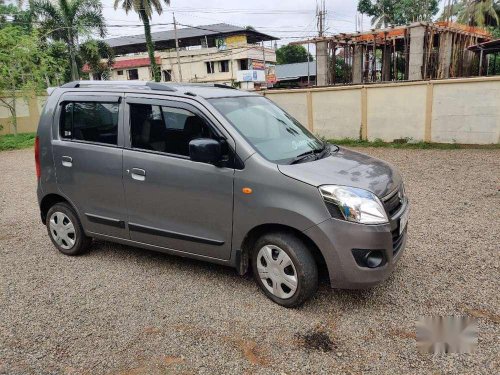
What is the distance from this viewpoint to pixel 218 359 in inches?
106

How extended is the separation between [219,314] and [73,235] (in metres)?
2.16

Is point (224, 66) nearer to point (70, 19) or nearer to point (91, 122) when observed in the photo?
point (70, 19)

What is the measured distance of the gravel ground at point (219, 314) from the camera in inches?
105

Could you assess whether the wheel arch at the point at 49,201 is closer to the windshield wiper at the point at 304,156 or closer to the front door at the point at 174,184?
the front door at the point at 174,184

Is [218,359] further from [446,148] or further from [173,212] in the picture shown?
[446,148]

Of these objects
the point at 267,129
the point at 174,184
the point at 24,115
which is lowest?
the point at 174,184

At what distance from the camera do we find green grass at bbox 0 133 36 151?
16344 millimetres

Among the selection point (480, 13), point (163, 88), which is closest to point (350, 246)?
point (163, 88)

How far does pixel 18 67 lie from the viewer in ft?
57.0

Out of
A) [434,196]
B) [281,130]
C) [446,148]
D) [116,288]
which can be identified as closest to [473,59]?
[446,148]

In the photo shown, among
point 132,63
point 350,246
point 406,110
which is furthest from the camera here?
point 132,63

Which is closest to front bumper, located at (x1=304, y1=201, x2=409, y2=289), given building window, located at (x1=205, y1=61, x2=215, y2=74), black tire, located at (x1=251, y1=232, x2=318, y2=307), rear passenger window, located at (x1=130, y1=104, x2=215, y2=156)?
black tire, located at (x1=251, y1=232, x2=318, y2=307)

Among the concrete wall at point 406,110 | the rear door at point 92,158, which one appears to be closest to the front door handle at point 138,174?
the rear door at point 92,158

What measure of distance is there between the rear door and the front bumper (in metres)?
2.03
